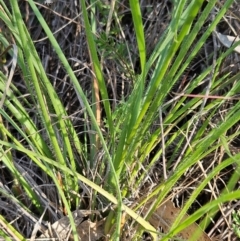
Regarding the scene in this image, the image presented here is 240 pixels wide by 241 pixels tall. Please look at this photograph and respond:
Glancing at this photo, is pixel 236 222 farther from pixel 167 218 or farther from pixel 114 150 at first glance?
pixel 114 150

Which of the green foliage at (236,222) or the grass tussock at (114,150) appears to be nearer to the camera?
the grass tussock at (114,150)

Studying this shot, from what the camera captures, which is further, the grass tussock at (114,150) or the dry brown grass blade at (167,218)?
the dry brown grass blade at (167,218)

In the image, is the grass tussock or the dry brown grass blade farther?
the dry brown grass blade

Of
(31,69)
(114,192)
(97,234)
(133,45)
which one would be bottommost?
(97,234)

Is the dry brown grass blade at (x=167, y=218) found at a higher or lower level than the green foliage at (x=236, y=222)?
lower

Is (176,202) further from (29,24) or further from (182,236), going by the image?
(29,24)

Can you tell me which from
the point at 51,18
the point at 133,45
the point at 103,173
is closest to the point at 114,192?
the point at 103,173

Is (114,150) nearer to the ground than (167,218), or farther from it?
farther from it

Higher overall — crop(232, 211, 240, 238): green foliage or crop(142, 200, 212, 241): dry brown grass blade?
crop(232, 211, 240, 238): green foliage

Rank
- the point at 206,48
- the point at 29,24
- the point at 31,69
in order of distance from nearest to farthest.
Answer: the point at 31,69
the point at 206,48
the point at 29,24

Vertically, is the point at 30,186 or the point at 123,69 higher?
the point at 123,69

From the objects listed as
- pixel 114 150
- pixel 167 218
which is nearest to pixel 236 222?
pixel 167 218
